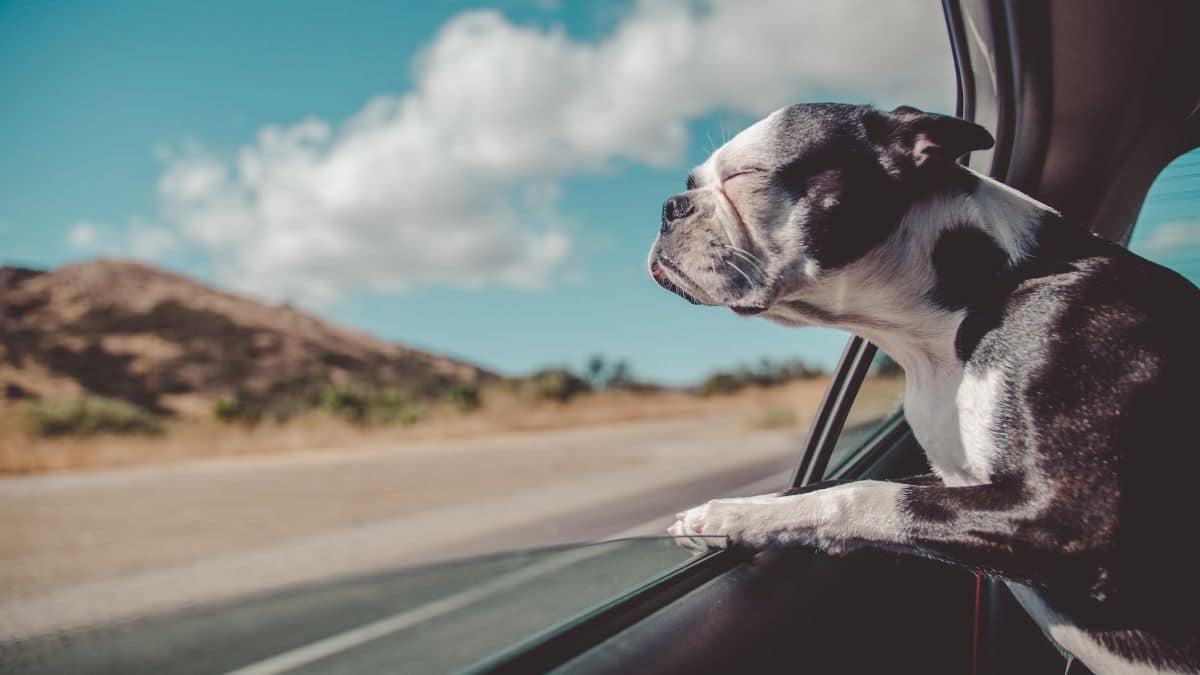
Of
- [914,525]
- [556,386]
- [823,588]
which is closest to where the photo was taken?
[914,525]

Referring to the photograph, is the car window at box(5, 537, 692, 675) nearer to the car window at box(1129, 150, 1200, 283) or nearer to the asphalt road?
the asphalt road

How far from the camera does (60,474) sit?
23.0 feet

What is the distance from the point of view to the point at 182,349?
39.3m

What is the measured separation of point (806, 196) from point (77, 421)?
27.5 feet

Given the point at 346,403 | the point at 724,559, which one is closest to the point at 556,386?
the point at 346,403

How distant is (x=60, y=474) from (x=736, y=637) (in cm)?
766

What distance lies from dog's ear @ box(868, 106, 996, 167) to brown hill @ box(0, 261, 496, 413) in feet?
18.2

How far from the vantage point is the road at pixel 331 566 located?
1.90 meters

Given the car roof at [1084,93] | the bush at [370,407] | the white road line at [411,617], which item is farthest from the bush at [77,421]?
the bush at [370,407]

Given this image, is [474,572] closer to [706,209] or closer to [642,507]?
[706,209]

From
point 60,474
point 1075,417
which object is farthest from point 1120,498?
point 60,474

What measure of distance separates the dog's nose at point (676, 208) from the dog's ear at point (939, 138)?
615mm

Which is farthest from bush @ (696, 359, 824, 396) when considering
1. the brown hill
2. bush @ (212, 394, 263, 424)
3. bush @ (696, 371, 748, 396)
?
bush @ (212, 394, 263, 424)

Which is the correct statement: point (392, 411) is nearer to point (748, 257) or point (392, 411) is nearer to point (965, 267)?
point (748, 257)
